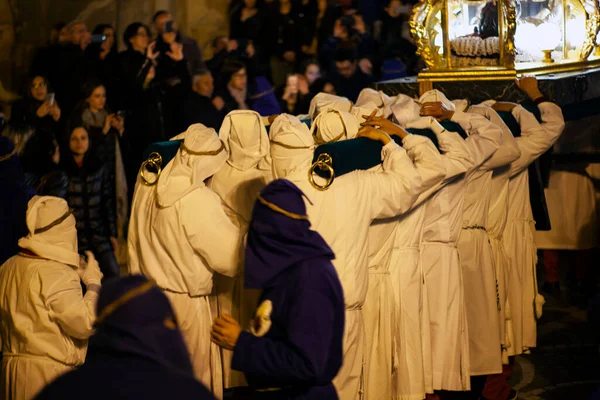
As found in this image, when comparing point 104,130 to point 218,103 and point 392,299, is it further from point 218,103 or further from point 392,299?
point 392,299

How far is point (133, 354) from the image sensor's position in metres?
3.15

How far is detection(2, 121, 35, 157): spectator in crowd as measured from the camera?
33.2ft

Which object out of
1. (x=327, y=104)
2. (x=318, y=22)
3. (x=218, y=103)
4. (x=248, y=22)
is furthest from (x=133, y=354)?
(x=318, y=22)

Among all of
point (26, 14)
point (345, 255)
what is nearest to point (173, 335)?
point (345, 255)

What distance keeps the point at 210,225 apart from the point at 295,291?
145 centimetres

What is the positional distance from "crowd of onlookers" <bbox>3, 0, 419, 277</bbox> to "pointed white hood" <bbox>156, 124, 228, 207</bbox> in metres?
3.65

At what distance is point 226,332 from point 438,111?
3265 mm

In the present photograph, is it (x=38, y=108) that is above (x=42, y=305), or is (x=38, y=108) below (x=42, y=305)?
above

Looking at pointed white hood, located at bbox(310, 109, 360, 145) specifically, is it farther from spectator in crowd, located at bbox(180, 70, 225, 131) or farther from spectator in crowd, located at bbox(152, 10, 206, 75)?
spectator in crowd, located at bbox(152, 10, 206, 75)

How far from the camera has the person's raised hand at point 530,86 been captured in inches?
331

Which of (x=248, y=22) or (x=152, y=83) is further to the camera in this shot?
(x=248, y=22)

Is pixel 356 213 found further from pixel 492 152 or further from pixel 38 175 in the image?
pixel 38 175

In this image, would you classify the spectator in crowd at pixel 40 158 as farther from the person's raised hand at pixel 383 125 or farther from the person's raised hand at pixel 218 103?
the person's raised hand at pixel 383 125

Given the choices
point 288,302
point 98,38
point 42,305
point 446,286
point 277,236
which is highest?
point 98,38
